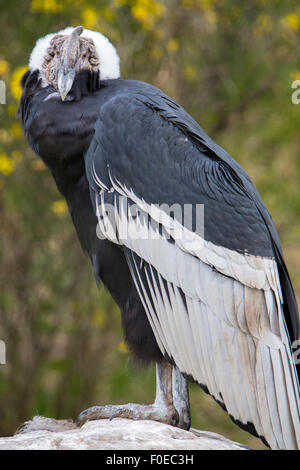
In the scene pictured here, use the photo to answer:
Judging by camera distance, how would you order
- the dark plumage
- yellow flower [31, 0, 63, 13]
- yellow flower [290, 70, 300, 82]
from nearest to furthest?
1. the dark plumage
2. yellow flower [31, 0, 63, 13]
3. yellow flower [290, 70, 300, 82]

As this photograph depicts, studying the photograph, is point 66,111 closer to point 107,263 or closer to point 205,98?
point 107,263

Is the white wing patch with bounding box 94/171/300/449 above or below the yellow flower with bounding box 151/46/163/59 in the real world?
below

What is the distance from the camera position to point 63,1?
6.52m

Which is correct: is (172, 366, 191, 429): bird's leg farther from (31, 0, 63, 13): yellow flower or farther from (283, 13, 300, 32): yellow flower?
(283, 13, 300, 32): yellow flower

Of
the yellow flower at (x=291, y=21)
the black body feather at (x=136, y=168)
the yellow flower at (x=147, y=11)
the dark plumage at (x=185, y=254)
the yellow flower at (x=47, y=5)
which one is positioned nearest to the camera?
Result: the dark plumage at (x=185, y=254)

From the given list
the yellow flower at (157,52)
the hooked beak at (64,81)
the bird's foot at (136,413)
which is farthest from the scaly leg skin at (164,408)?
the yellow flower at (157,52)

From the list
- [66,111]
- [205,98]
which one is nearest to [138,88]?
[66,111]

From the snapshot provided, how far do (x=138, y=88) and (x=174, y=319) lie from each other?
1460 mm

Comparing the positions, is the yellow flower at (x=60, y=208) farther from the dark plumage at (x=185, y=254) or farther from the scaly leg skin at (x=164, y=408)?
the scaly leg skin at (x=164, y=408)

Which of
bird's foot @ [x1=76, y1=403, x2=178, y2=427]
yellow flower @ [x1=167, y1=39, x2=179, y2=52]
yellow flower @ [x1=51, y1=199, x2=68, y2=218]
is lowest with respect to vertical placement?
bird's foot @ [x1=76, y1=403, x2=178, y2=427]

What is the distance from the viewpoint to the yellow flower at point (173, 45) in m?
7.10

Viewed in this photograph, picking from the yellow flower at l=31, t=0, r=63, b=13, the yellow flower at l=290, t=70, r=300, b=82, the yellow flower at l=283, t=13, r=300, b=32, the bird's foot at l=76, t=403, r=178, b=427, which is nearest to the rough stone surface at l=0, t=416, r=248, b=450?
the bird's foot at l=76, t=403, r=178, b=427

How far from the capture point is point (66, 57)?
4086 mm

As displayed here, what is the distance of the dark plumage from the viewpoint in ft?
11.8
